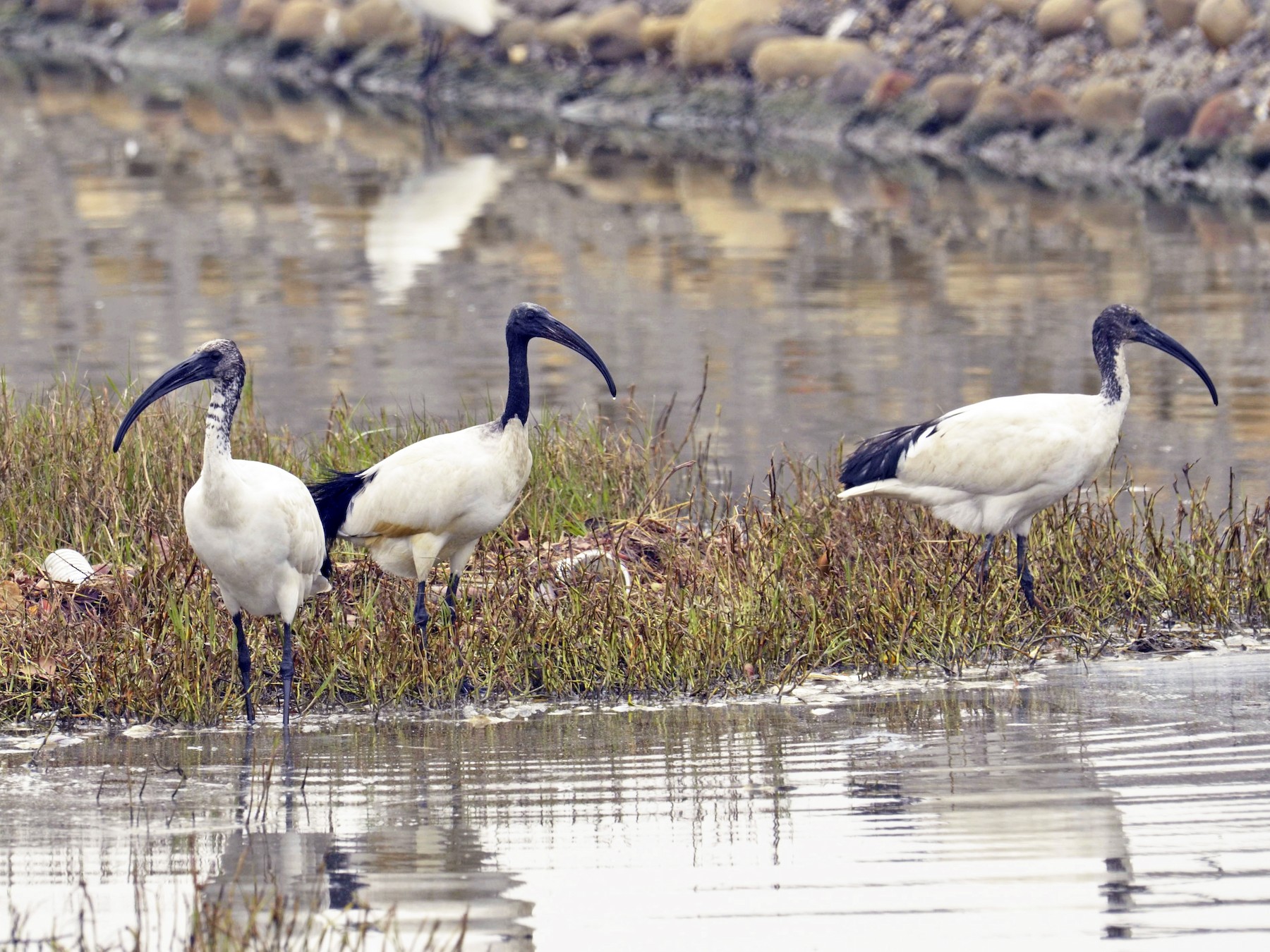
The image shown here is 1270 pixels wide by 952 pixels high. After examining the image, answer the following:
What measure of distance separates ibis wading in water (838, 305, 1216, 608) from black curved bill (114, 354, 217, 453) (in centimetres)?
242

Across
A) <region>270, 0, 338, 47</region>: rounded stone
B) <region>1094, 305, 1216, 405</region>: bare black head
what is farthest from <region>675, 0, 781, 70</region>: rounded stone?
<region>1094, 305, 1216, 405</region>: bare black head

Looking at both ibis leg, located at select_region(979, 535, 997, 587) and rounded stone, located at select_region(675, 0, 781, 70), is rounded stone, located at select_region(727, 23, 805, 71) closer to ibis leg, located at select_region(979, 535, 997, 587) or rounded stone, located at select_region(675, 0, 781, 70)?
Result: rounded stone, located at select_region(675, 0, 781, 70)

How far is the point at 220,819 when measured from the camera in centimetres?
584

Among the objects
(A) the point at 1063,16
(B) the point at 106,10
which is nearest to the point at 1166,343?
(A) the point at 1063,16

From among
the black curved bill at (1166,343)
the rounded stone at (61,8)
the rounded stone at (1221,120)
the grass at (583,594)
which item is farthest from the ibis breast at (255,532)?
the rounded stone at (61,8)

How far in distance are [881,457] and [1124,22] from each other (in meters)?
17.8

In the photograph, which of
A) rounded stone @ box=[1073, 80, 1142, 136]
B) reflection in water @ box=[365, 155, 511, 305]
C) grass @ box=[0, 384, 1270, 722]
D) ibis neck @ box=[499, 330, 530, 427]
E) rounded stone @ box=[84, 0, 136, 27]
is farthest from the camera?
rounded stone @ box=[84, 0, 136, 27]

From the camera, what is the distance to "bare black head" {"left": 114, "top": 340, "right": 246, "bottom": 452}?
6684 millimetres

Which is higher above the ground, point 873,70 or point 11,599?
point 873,70

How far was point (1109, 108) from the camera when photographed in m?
23.6

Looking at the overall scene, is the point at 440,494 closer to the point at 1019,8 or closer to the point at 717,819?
the point at 717,819

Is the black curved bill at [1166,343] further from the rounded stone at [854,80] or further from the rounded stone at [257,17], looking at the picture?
the rounded stone at [257,17]

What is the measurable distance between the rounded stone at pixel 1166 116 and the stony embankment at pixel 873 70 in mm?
20

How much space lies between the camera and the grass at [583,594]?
708 cm
